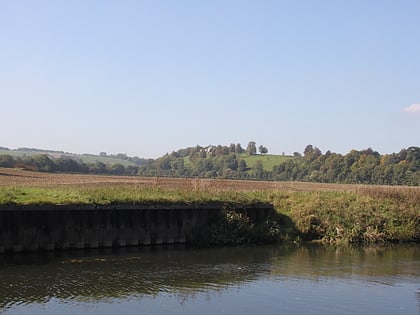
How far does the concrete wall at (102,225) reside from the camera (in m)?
26.4

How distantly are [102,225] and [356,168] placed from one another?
255ft

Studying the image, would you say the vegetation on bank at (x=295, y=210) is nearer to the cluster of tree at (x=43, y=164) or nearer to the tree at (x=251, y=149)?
the cluster of tree at (x=43, y=164)

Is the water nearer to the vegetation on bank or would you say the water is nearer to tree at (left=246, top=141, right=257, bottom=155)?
the vegetation on bank

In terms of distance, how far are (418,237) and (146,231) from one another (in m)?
18.3

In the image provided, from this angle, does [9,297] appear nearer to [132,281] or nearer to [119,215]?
[132,281]

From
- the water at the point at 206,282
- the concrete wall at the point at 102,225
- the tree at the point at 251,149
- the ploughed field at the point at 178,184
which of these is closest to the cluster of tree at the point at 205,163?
the tree at the point at 251,149

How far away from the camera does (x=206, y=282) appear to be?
2152 centimetres

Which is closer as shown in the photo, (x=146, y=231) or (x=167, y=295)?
(x=167, y=295)

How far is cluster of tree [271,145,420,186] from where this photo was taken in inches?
3504

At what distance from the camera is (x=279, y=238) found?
3366cm

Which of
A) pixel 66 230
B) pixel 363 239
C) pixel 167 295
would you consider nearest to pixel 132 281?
pixel 167 295

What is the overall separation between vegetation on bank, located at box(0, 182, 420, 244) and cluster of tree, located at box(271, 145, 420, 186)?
148 feet

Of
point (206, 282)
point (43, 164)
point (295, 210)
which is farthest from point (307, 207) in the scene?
point (43, 164)

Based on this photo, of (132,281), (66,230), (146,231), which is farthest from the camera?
(146,231)
